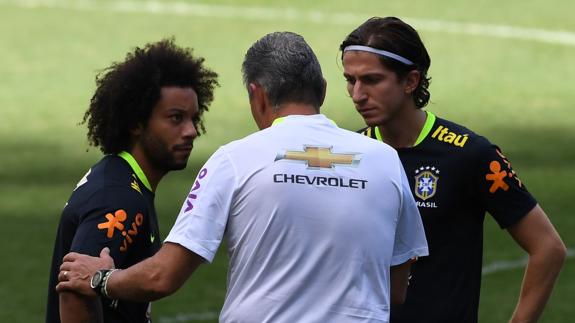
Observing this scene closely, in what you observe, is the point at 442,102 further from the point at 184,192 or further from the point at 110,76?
the point at 110,76

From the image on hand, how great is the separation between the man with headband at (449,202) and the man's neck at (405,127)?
56 mm

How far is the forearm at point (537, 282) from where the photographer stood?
20.8ft

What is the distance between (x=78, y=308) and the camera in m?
5.73

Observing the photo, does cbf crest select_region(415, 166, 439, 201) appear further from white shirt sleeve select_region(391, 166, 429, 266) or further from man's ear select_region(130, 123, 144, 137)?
man's ear select_region(130, 123, 144, 137)

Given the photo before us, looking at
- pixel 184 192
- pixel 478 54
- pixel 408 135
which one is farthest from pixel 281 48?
pixel 478 54

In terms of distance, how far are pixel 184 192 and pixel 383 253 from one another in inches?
389

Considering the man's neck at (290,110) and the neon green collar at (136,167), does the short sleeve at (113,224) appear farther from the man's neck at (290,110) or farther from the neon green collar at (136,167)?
the man's neck at (290,110)

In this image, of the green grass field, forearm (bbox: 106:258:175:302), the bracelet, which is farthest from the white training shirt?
the green grass field

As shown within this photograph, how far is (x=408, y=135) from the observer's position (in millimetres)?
6566

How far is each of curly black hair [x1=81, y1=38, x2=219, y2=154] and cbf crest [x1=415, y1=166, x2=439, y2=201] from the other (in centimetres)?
111

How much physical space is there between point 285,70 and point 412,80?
1.20m

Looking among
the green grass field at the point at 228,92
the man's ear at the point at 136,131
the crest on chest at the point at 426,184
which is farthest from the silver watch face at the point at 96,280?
the green grass field at the point at 228,92

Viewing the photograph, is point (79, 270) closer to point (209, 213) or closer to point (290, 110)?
point (209, 213)

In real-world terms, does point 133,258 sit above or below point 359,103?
below
